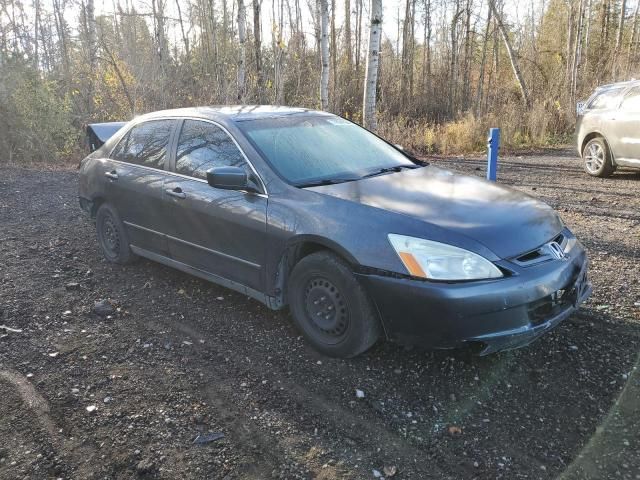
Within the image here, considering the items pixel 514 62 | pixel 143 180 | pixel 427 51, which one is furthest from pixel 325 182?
pixel 427 51

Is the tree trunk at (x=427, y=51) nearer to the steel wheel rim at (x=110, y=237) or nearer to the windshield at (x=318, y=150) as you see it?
the windshield at (x=318, y=150)

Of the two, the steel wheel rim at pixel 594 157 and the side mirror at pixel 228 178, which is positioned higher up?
the side mirror at pixel 228 178

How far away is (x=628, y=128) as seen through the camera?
8734 mm

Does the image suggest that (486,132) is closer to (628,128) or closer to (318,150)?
(628,128)

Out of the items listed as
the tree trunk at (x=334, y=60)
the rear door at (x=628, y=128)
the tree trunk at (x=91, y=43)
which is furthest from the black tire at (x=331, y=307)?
the tree trunk at (x=334, y=60)

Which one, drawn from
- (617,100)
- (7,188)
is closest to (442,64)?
(617,100)

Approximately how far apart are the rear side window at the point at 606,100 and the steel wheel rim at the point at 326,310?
8.09 m

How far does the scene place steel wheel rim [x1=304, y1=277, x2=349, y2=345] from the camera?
333 centimetres

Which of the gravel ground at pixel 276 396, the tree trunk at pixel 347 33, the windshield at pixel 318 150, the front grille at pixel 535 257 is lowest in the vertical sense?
the gravel ground at pixel 276 396

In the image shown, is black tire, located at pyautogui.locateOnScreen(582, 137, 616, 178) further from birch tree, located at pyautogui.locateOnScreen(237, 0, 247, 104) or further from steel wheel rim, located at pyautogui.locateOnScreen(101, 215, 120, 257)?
A: birch tree, located at pyautogui.locateOnScreen(237, 0, 247, 104)

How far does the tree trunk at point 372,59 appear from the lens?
11.1 metres

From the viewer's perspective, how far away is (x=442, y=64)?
73.5ft

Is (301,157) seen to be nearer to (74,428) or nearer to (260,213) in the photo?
(260,213)

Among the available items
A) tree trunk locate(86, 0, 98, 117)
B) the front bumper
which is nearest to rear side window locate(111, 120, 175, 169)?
the front bumper
